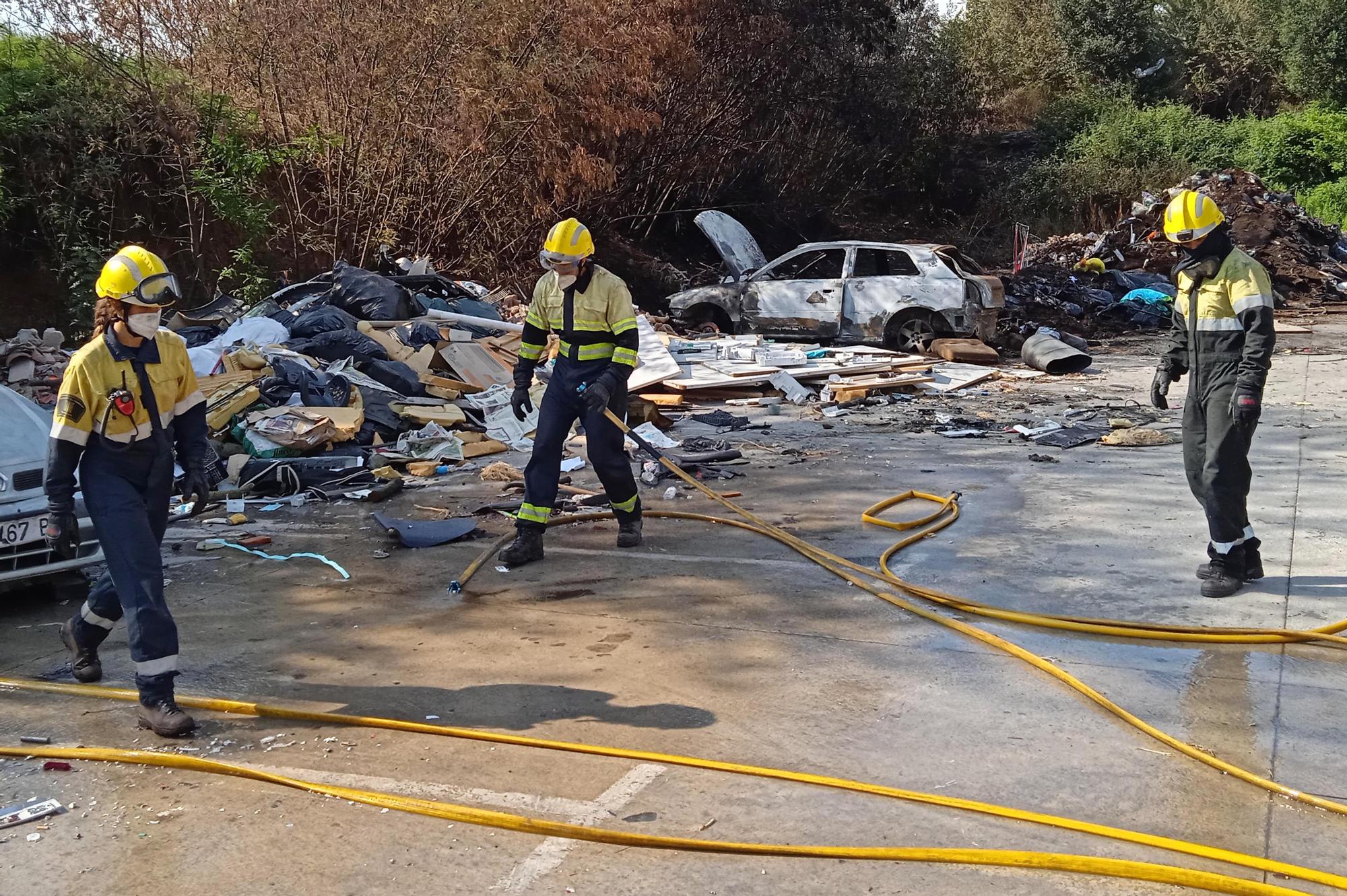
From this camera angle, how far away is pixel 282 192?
16.8m

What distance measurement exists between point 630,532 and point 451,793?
3.42 m

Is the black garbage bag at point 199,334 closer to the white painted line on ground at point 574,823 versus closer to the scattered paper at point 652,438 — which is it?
the scattered paper at point 652,438

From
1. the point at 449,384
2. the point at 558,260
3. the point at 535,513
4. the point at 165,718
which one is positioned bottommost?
the point at 165,718

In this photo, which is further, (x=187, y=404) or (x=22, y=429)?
(x=22, y=429)

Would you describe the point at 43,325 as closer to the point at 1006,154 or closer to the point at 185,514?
the point at 185,514

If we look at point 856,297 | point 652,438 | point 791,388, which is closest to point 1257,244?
point 856,297

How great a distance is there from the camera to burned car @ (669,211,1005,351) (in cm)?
1498

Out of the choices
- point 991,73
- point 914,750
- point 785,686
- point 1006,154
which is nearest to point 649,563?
point 785,686

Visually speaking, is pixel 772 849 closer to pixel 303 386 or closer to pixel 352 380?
pixel 303 386

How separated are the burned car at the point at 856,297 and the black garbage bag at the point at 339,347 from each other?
623cm

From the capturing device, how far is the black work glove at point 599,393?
6.58 metres

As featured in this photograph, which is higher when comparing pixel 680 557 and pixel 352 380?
pixel 352 380

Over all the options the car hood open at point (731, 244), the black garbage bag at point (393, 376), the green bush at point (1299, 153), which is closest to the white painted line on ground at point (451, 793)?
the black garbage bag at point (393, 376)

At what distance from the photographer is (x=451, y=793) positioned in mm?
3877
